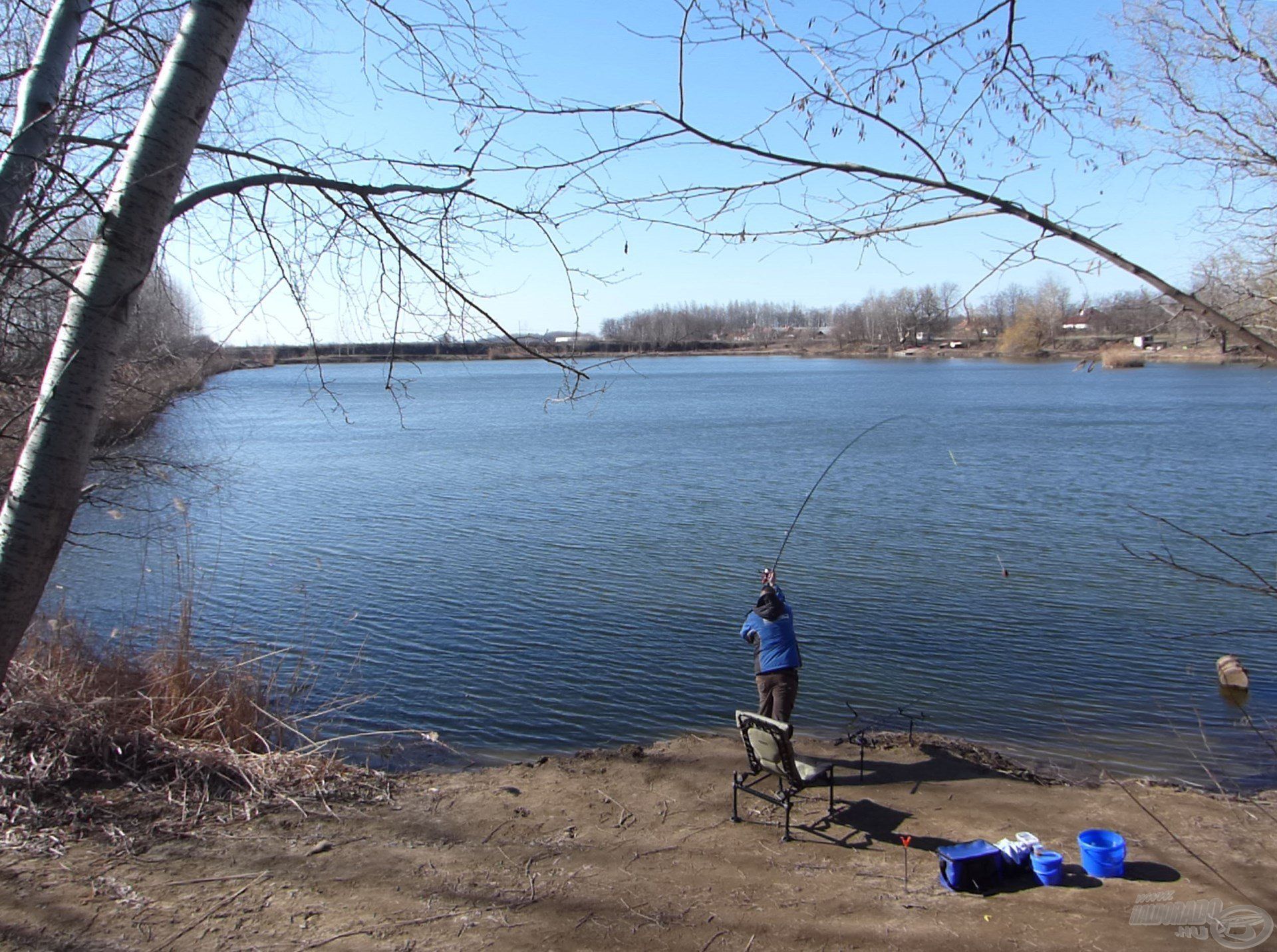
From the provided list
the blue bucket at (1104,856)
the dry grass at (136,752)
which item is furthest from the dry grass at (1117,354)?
the dry grass at (136,752)

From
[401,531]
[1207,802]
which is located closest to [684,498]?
[401,531]

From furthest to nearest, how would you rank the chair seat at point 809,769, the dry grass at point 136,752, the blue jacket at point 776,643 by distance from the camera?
the blue jacket at point 776,643, the chair seat at point 809,769, the dry grass at point 136,752

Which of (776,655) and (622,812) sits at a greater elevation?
(776,655)

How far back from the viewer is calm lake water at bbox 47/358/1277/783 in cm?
1136

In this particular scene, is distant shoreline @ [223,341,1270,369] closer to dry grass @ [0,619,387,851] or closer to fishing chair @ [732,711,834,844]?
dry grass @ [0,619,387,851]

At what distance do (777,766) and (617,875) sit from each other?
1.60m

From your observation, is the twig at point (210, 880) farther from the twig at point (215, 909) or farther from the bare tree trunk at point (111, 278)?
the bare tree trunk at point (111, 278)

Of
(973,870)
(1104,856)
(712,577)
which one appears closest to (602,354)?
(973,870)

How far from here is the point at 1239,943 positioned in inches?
209

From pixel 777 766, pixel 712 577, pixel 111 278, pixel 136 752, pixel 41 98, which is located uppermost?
pixel 41 98

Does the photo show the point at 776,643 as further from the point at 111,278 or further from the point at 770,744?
the point at 111,278

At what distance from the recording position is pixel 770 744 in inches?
274

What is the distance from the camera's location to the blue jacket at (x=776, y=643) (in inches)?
322

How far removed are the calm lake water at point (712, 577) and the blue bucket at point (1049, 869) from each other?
2.77m
